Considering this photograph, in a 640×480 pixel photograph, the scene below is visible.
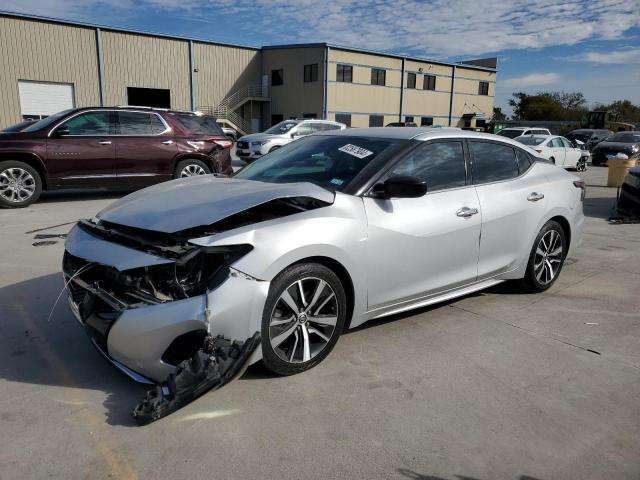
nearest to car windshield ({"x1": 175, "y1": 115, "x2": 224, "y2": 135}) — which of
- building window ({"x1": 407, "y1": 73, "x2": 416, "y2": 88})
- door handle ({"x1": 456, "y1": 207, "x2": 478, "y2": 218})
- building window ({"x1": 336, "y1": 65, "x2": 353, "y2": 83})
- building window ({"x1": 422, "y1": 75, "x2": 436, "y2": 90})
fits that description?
door handle ({"x1": 456, "y1": 207, "x2": 478, "y2": 218})

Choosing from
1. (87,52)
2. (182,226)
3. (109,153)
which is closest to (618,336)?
(182,226)

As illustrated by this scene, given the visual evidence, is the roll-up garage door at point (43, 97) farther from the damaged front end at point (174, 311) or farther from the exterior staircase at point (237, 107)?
the damaged front end at point (174, 311)

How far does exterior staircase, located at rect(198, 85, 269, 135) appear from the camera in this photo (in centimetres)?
4016

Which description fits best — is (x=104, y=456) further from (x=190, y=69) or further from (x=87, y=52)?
(x=190, y=69)

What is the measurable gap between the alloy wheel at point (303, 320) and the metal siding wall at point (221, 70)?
3833 cm

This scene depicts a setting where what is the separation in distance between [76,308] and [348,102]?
3941 centimetres

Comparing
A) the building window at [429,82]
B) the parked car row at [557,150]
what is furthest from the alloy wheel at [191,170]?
the building window at [429,82]

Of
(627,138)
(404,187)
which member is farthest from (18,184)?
(627,138)

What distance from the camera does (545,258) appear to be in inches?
198

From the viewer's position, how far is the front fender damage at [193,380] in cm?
269

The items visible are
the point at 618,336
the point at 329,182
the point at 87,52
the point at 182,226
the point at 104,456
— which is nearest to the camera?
the point at 104,456

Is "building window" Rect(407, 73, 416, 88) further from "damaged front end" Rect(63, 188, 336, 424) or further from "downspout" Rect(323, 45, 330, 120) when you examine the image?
"damaged front end" Rect(63, 188, 336, 424)

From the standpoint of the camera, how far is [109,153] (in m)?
9.43

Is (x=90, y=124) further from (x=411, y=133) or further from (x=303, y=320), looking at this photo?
(x=303, y=320)
